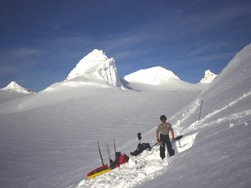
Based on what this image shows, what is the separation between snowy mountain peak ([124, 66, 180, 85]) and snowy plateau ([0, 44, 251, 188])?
72920mm

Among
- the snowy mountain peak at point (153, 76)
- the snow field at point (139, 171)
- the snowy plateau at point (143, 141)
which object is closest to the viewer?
the snowy plateau at point (143, 141)

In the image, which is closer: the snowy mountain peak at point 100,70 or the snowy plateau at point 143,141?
the snowy plateau at point 143,141

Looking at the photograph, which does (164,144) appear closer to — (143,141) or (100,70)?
(143,141)

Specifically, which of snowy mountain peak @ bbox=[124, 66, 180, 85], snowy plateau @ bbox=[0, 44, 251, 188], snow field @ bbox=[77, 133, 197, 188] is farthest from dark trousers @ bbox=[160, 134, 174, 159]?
snowy mountain peak @ bbox=[124, 66, 180, 85]

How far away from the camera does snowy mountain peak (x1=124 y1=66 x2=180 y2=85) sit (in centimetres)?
9734

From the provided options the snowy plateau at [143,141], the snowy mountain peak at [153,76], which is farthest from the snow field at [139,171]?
the snowy mountain peak at [153,76]

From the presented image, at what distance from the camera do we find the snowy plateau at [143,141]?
11.3ft

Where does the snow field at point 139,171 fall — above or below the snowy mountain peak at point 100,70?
below

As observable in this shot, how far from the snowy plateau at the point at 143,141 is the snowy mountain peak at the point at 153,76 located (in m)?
72.9

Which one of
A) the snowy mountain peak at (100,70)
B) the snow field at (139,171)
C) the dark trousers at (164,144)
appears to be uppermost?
the snowy mountain peak at (100,70)

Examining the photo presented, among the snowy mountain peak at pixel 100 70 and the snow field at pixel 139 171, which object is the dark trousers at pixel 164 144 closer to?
the snow field at pixel 139 171

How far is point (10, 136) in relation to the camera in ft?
53.5

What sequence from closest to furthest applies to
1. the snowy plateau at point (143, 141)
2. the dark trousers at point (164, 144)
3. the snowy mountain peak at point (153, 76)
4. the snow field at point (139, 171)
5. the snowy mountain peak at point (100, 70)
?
1. the snowy plateau at point (143, 141)
2. the snow field at point (139, 171)
3. the dark trousers at point (164, 144)
4. the snowy mountain peak at point (100, 70)
5. the snowy mountain peak at point (153, 76)

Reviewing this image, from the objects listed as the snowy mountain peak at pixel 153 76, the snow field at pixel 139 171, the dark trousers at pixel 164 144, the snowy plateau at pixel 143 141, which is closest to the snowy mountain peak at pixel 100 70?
the snowy mountain peak at pixel 153 76
